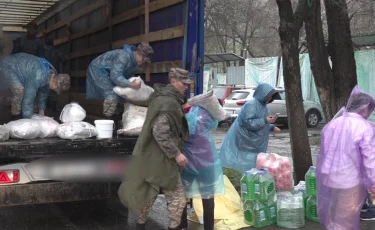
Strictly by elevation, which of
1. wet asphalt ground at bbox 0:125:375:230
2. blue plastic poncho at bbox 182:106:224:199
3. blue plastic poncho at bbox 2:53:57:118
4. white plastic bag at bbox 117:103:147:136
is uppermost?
blue plastic poncho at bbox 2:53:57:118

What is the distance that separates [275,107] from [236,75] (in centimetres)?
743

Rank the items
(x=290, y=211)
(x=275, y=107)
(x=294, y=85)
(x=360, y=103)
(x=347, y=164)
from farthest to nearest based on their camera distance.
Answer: (x=275, y=107) → (x=294, y=85) → (x=290, y=211) → (x=360, y=103) → (x=347, y=164)

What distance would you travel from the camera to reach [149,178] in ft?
13.7

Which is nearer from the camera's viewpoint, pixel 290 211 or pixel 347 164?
pixel 347 164

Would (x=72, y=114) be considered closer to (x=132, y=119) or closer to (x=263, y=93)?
(x=132, y=119)

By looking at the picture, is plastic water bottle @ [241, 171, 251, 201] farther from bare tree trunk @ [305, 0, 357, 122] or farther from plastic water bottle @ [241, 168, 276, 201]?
bare tree trunk @ [305, 0, 357, 122]

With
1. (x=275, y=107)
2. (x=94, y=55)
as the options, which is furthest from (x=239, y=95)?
(x=94, y=55)

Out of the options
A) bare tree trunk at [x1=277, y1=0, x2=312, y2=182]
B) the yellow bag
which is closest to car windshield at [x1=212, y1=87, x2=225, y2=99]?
bare tree trunk at [x1=277, y1=0, x2=312, y2=182]

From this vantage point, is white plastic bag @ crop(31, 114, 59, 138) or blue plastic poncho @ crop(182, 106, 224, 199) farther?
blue plastic poncho @ crop(182, 106, 224, 199)

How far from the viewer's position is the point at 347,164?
3.96 m

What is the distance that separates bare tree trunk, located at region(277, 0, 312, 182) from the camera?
22.3ft

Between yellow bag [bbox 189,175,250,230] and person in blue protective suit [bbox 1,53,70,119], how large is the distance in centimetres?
189

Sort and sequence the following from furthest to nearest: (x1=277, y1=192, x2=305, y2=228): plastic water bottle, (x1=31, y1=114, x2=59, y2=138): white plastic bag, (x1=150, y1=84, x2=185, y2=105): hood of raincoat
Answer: (x1=277, y1=192, x2=305, y2=228): plastic water bottle, (x1=31, y1=114, x2=59, y2=138): white plastic bag, (x1=150, y1=84, x2=185, y2=105): hood of raincoat

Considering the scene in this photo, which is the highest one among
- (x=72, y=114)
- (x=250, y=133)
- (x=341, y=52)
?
(x=341, y=52)
